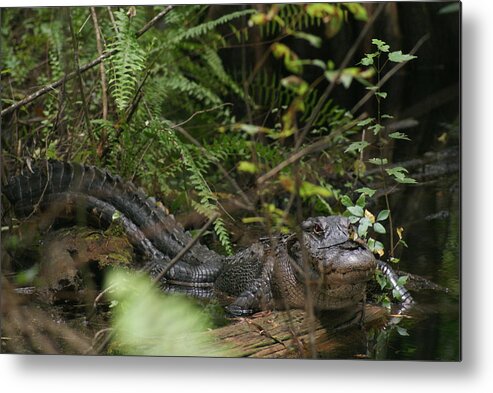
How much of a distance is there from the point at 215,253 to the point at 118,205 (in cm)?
51

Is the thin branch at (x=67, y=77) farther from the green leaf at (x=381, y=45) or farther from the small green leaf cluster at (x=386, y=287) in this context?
the small green leaf cluster at (x=386, y=287)

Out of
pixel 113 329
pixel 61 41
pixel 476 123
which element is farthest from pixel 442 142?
pixel 61 41

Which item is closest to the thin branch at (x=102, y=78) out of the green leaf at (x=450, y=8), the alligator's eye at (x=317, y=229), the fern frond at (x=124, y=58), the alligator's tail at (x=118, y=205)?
the fern frond at (x=124, y=58)

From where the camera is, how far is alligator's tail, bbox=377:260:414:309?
125 inches

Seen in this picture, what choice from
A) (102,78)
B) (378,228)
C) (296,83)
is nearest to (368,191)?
(378,228)

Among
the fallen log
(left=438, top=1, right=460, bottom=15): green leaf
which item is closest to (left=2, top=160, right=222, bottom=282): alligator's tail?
the fallen log

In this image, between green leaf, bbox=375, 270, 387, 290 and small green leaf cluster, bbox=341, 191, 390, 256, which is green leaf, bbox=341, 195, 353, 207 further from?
green leaf, bbox=375, 270, 387, 290

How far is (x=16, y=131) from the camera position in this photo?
12.0 feet

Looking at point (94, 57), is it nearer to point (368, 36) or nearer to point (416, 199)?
point (368, 36)

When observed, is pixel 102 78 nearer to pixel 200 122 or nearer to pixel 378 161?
pixel 200 122

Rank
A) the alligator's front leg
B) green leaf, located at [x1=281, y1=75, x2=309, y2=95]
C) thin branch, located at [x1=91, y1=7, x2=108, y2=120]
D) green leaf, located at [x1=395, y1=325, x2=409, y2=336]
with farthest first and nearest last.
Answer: thin branch, located at [x1=91, y1=7, x2=108, y2=120] < the alligator's front leg < green leaf, located at [x1=395, y1=325, x2=409, y2=336] < green leaf, located at [x1=281, y1=75, x2=309, y2=95]

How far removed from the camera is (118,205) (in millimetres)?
3703

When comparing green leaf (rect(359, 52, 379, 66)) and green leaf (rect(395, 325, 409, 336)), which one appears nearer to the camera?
green leaf (rect(395, 325, 409, 336))

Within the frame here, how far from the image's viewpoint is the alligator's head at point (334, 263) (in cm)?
295
